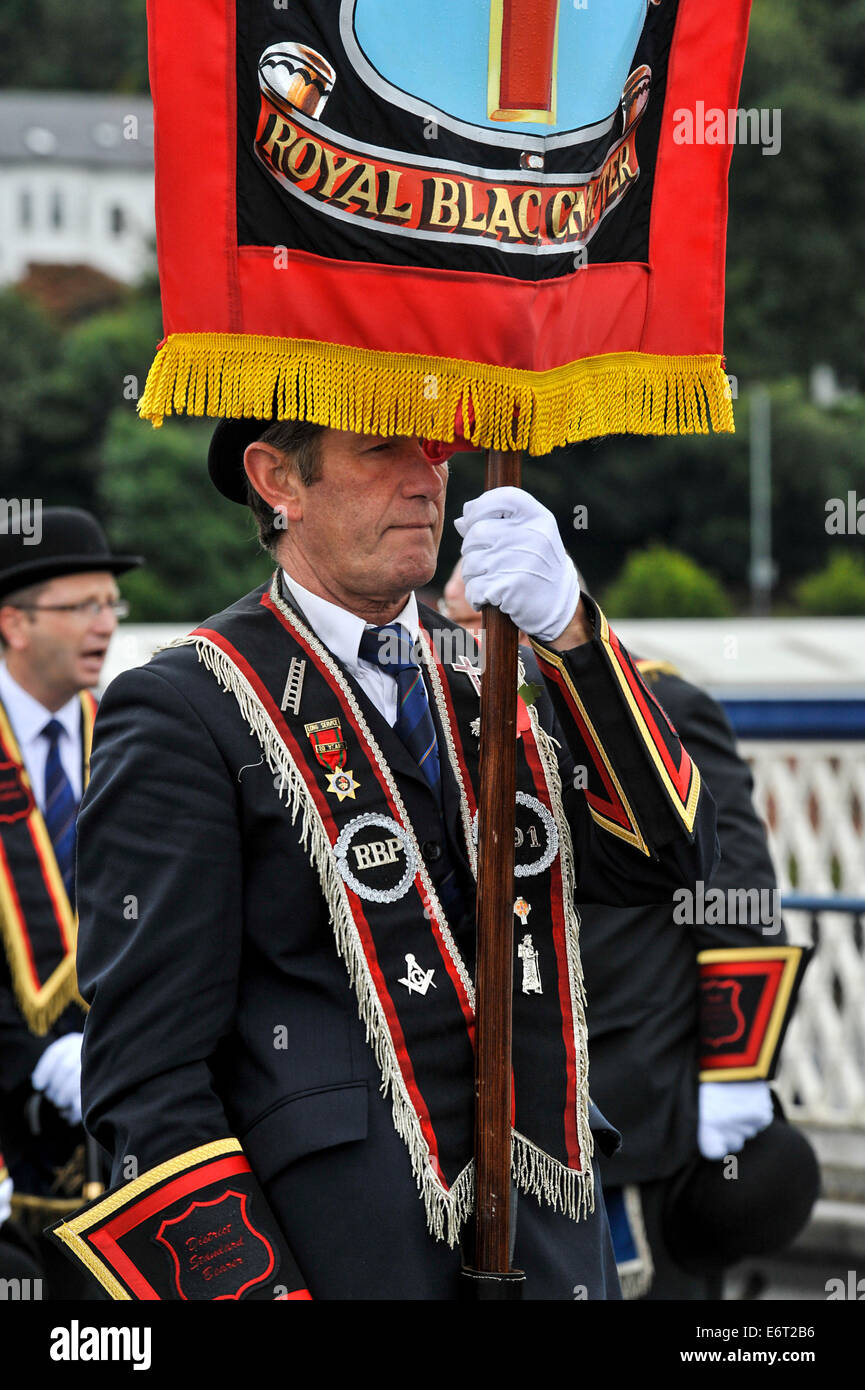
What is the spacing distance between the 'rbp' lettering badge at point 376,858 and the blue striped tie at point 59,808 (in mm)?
2353

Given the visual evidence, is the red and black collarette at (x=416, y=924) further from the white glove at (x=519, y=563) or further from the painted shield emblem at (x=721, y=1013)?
the painted shield emblem at (x=721, y=1013)

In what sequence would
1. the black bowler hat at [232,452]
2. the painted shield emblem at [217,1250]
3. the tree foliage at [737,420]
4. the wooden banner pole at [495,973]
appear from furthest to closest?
the tree foliage at [737,420], the black bowler hat at [232,452], the wooden banner pole at [495,973], the painted shield emblem at [217,1250]

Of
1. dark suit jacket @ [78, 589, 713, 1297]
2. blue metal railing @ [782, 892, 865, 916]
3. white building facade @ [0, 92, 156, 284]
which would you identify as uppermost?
white building facade @ [0, 92, 156, 284]

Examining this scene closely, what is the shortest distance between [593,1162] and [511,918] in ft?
1.47

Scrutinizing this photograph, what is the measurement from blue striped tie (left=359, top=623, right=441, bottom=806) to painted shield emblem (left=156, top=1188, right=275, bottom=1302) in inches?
26.4

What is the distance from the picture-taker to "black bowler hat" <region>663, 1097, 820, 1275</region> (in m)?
4.04

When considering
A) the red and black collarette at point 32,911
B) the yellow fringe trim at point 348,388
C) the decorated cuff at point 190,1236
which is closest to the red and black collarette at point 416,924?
the decorated cuff at point 190,1236

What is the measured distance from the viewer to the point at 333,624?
2598 mm

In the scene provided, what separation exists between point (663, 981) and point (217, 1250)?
6.44ft

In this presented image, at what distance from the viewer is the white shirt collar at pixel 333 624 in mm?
2598

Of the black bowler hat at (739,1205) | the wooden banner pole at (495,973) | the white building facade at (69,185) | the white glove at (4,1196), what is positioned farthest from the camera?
the white building facade at (69,185)

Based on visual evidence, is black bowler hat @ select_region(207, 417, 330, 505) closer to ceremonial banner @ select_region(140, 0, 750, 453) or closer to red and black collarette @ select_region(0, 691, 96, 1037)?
ceremonial banner @ select_region(140, 0, 750, 453)

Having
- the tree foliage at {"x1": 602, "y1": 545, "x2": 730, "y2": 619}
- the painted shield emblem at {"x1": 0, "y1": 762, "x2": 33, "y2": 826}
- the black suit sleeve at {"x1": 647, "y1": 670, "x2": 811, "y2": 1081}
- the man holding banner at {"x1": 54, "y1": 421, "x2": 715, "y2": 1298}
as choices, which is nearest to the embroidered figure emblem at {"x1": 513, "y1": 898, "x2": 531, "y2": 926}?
the man holding banner at {"x1": 54, "y1": 421, "x2": 715, "y2": 1298}

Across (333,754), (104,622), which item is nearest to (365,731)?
(333,754)
